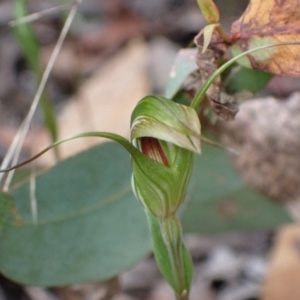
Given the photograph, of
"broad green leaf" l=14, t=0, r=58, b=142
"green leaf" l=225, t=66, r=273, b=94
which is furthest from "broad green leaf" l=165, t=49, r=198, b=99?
"broad green leaf" l=14, t=0, r=58, b=142

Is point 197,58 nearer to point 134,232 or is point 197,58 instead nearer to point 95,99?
point 134,232

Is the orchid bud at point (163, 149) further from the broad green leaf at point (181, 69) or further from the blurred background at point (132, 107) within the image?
the blurred background at point (132, 107)

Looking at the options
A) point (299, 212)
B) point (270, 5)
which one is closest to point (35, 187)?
point (270, 5)

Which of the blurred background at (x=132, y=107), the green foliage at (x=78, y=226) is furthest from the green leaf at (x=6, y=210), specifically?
the blurred background at (x=132, y=107)

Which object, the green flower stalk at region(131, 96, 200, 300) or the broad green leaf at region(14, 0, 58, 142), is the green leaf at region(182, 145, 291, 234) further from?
the green flower stalk at region(131, 96, 200, 300)

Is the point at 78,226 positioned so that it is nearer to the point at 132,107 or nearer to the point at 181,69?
the point at 181,69

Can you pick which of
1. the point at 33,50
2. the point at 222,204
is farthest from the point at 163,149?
the point at 222,204
